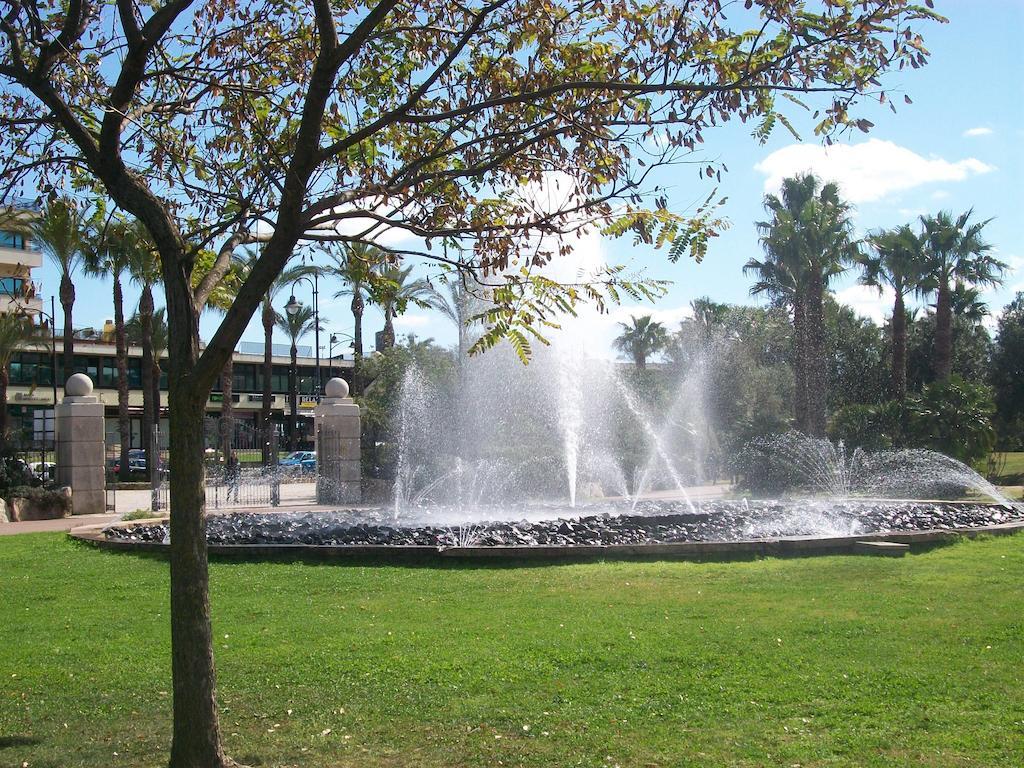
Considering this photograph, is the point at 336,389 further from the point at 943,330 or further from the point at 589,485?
the point at 943,330

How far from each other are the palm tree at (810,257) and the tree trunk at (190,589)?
29532 millimetres

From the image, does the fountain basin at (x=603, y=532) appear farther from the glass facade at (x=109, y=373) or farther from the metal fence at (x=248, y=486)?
the glass facade at (x=109, y=373)

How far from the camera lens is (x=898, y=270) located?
33.3m

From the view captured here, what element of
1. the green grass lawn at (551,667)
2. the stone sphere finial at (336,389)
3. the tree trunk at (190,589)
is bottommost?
the green grass lawn at (551,667)

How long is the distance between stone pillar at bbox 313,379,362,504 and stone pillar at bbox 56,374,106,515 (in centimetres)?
516

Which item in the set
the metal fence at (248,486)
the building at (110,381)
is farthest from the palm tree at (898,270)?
the building at (110,381)

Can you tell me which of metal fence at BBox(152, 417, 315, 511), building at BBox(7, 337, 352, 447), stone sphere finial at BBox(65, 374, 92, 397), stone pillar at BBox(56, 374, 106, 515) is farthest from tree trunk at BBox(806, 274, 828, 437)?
building at BBox(7, 337, 352, 447)

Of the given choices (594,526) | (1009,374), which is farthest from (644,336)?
(594,526)

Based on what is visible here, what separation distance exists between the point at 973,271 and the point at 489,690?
104ft

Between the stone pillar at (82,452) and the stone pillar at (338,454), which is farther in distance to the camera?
the stone pillar at (338,454)

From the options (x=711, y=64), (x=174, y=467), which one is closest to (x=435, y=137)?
(x=711, y=64)

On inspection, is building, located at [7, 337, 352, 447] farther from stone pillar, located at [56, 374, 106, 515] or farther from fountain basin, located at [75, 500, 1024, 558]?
fountain basin, located at [75, 500, 1024, 558]

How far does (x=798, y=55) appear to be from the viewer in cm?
528

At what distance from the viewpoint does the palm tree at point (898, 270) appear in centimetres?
3316
